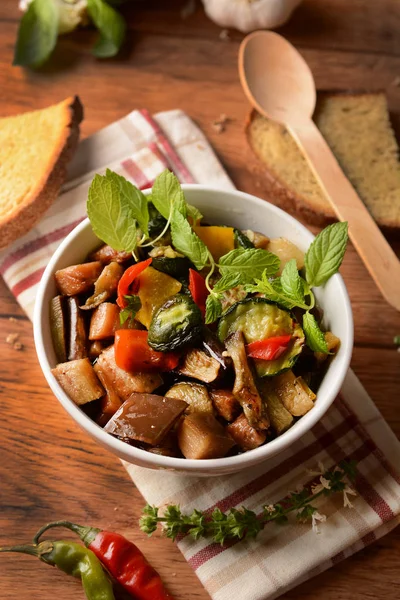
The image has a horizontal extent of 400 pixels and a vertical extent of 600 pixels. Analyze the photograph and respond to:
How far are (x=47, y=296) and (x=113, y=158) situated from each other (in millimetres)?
1062

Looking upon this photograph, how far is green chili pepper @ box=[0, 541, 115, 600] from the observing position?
2.52 m

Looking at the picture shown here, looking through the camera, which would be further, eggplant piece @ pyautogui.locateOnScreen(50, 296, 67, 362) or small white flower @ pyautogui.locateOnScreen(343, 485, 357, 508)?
small white flower @ pyautogui.locateOnScreen(343, 485, 357, 508)

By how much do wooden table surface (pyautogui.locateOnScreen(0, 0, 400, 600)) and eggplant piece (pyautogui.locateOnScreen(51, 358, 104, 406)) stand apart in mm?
599

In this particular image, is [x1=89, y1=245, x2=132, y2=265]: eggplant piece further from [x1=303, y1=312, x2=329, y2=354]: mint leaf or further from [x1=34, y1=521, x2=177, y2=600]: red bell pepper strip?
[x1=34, y1=521, x2=177, y2=600]: red bell pepper strip

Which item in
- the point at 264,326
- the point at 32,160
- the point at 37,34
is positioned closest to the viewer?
the point at 264,326

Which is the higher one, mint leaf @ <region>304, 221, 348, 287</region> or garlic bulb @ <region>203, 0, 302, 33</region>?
garlic bulb @ <region>203, 0, 302, 33</region>

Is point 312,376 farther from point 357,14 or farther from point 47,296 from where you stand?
point 357,14

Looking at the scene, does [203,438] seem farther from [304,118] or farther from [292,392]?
[304,118]

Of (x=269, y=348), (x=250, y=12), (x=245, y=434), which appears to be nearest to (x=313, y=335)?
(x=269, y=348)

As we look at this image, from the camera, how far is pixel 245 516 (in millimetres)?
2590

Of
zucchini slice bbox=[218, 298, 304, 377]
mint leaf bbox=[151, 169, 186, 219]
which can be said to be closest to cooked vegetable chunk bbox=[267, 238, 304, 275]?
zucchini slice bbox=[218, 298, 304, 377]

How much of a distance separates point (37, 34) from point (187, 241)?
1.78 meters

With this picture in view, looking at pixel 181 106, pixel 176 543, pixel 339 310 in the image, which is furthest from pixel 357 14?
pixel 176 543

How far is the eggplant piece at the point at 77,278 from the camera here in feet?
8.04
